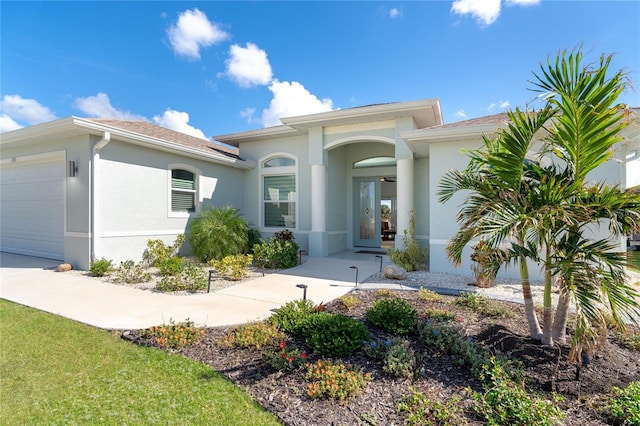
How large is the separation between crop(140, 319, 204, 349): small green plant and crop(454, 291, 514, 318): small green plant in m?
4.15

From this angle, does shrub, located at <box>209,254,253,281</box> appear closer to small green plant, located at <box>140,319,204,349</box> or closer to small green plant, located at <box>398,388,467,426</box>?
small green plant, located at <box>140,319,204,349</box>

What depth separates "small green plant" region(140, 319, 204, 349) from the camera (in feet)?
12.0

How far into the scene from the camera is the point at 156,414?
2.49m

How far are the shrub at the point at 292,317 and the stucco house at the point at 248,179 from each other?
16.5 ft

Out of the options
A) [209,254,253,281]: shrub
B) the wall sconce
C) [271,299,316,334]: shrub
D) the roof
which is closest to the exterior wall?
the roof

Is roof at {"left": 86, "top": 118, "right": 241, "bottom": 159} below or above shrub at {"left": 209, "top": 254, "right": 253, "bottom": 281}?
above

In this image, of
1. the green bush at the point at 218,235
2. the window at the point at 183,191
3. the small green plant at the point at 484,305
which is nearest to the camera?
the small green plant at the point at 484,305

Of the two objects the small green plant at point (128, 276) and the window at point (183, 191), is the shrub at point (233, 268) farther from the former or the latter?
the window at point (183, 191)

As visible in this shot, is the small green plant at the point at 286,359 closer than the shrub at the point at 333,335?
Yes

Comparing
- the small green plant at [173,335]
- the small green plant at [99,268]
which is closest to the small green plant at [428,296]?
the small green plant at [173,335]

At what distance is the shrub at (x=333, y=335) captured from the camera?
3340 millimetres

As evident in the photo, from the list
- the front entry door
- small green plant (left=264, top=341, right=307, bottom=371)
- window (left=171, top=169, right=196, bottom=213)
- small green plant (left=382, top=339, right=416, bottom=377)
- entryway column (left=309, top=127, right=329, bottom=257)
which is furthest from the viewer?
the front entry door

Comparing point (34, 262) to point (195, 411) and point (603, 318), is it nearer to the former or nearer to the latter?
point (195, 411)

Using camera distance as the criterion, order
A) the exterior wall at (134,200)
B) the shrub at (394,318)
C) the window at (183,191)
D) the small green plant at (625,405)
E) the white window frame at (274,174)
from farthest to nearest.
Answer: the white window frame at (274,174) < the window at (183,191) < the exterior wall at (134,200) < the shrub at (394,318) < the small green plant at (625,405)
